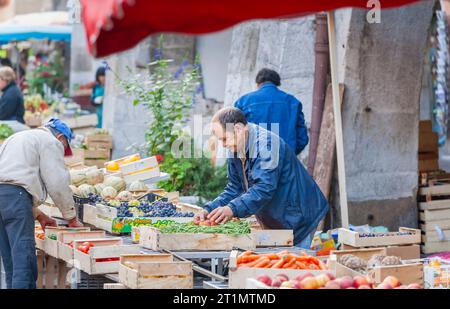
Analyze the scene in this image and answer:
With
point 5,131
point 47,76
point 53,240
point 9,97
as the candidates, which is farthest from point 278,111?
point 47,76

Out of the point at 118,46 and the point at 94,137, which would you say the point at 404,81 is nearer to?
the point at 94,137

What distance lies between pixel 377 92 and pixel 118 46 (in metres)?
6.54

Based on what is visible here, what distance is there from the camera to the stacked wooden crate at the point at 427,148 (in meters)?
12.3

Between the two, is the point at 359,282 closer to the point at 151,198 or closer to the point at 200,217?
the point at 200,217

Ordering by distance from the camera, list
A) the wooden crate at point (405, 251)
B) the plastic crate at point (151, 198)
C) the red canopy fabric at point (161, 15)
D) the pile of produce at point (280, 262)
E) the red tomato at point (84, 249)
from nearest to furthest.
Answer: the red canopy fabric at point (161, 15)
the pile of produce at point (280, 262)
the red tomato at point (84, 249)
the wooden crate at point (405, 251)
the plastic crate at point (151, 198)

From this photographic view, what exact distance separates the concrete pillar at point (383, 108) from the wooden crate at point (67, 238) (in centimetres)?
360

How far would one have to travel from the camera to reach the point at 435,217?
37.9 feet

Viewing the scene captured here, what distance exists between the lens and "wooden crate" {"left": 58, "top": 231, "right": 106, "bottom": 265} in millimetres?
8223

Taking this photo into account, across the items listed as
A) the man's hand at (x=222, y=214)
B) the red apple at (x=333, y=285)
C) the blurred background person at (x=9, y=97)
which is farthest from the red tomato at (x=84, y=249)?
the blurred background person at (x=9, y=97)

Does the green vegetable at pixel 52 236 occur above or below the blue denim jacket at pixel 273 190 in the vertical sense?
below

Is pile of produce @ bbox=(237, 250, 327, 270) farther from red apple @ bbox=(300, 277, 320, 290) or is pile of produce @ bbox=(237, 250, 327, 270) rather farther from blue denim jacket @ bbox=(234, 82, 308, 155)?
blue denim jacket @ bbox=(234, 82, 308, 155)

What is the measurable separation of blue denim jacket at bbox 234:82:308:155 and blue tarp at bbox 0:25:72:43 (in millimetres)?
11159

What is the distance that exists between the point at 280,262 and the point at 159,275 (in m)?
0.81

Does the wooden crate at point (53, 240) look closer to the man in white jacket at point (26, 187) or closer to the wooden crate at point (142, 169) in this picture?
the man in white jacket at point (26, 187)
